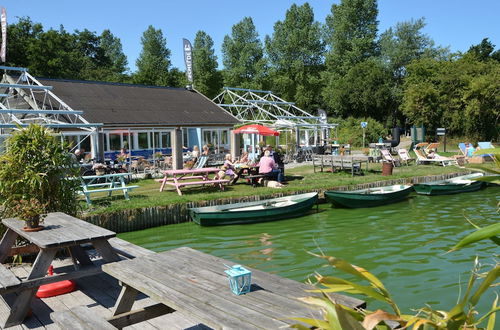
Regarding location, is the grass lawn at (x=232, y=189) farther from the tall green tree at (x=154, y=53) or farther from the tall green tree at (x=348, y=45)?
the tall green tree at (x=154, y=53)

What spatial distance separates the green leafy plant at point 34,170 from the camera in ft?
21.1

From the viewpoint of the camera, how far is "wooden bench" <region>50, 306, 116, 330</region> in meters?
3.49

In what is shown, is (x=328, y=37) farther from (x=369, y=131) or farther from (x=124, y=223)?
(x=124, y=223)

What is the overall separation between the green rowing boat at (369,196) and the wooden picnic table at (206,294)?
10356 mm

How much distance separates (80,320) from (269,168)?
12.9 metres

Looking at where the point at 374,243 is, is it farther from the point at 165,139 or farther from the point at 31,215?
the point at 165,139

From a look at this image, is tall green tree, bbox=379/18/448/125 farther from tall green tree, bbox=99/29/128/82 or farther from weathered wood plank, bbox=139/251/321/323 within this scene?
weathered wood plank, bbox=139/251/321/323

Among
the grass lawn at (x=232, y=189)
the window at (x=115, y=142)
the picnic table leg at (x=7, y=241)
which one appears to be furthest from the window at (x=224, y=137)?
the picnic table leg at (x=7, y=241)

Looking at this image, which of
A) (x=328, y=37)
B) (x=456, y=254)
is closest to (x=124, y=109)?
(x=456, y=254)

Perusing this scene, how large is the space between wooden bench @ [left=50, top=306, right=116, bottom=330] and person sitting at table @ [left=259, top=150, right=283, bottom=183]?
497 inches

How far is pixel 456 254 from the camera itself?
9508mm

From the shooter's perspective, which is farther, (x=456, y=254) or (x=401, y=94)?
(x=401, y=94)

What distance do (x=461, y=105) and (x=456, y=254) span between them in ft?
101

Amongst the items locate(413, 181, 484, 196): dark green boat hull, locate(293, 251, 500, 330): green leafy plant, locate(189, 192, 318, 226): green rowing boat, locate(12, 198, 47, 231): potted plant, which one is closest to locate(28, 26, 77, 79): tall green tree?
locate(189, 192, 318, 226): green rowing boat
